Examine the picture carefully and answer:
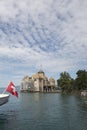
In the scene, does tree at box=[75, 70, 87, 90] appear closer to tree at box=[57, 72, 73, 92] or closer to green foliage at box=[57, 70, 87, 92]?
green foliage at box=[57, 70, 87, 92]

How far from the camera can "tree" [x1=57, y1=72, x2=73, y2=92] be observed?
619 feet

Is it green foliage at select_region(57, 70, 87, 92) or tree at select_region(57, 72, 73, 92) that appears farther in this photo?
tree at select_region(57, 72, 73, 92)

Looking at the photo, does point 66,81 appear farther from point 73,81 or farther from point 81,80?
point 81,80

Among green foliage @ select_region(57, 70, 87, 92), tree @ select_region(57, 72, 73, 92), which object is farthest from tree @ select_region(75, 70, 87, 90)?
tree @ select_region(57, 72, 73, 92)

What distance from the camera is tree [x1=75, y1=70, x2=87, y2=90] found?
558 ft

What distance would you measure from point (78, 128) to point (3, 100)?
55.3ft

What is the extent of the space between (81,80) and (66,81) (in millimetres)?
23947

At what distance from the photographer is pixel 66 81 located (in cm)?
19275

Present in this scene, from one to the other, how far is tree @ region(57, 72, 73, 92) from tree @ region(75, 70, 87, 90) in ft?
38.3

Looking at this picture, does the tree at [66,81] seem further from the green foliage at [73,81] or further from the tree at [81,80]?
the tree at [81,80]

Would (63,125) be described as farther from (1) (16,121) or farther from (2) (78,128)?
(1) (16,121)

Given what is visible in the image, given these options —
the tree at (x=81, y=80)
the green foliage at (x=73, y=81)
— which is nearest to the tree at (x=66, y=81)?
the green foliage at (x=73, y=81)

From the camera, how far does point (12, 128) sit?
37.4 m

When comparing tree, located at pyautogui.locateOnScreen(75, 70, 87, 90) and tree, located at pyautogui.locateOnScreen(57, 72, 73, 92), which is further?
tree, located at pyautogui.locateOnScreen(57, 72, 73, 92)
